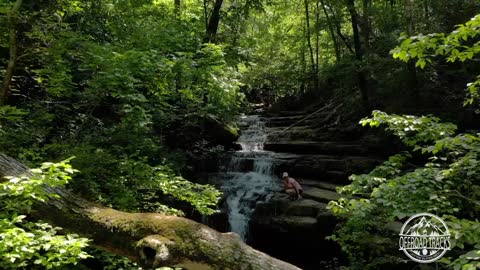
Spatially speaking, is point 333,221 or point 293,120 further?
point 293,120

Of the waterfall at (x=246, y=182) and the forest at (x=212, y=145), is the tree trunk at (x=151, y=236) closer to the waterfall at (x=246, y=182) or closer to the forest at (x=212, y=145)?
the forest at (x=212, y=145)

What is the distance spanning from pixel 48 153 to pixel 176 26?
4597mm

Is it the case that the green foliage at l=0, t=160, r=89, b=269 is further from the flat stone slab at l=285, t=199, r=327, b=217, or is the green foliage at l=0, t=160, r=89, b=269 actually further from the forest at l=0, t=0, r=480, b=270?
the flat stone slab at l=285, t=199, r=327, b=217

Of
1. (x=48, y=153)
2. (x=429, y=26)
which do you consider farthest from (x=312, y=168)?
(x=48, y=153)

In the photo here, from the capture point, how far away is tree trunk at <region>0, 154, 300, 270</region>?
286 centimetres

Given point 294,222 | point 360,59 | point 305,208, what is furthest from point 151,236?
point 360,59

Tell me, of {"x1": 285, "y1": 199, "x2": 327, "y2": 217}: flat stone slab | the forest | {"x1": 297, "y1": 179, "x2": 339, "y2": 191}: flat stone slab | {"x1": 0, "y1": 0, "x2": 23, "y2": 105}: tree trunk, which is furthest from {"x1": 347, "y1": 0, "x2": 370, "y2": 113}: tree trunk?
{"x1": 0, "y1": 0, "x2": 23, "y2": 105}: tree trunk

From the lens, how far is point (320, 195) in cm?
1047

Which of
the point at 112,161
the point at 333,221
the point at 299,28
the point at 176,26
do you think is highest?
the point at 299,28

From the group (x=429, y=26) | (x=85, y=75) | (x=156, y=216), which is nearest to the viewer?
(x=156, y=216)

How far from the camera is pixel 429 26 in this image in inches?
439

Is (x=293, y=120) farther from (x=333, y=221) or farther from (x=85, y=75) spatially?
(x=85, y=75)

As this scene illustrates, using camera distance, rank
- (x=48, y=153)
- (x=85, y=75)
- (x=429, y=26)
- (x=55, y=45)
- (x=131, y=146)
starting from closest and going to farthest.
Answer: (x=48, y=153) < (x=55, y=45) < (x=131, y=146) < (x=85, y=75) < (x=429, y=26)

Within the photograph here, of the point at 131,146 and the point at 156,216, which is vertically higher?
the point at 131,146
